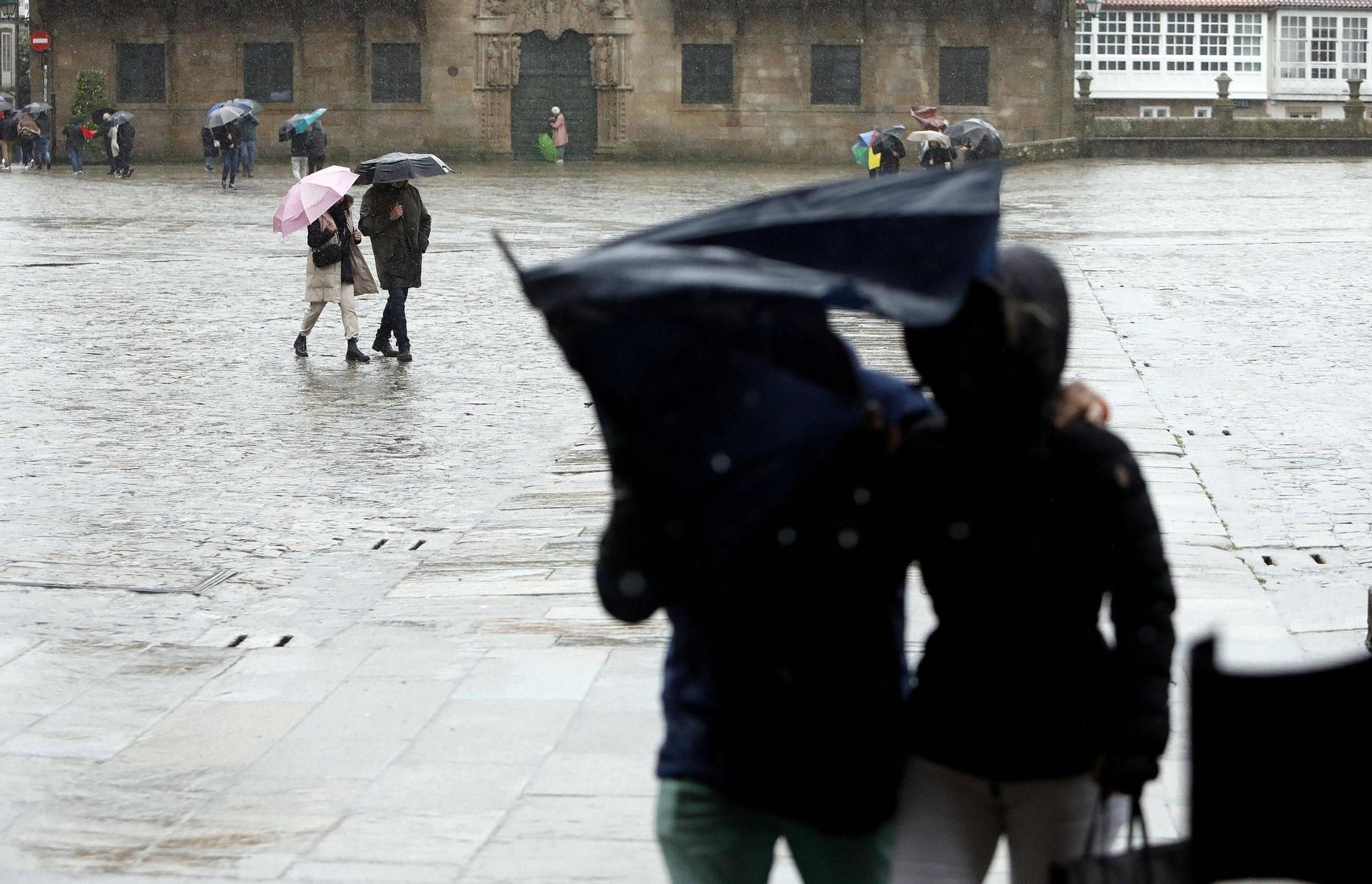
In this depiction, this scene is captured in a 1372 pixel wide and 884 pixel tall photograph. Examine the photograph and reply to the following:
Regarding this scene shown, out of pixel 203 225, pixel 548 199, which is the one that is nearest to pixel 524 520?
pixel 203 225

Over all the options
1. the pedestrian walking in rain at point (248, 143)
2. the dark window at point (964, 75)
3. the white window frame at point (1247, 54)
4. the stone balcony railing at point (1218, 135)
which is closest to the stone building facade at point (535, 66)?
the dark window at point (964, 75)

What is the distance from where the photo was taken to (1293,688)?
7.39 feet

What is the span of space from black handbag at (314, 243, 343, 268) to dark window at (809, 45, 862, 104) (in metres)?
33.6

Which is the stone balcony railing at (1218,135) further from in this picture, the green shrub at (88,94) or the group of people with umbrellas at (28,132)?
the group of people with umbrellas at (28,132)

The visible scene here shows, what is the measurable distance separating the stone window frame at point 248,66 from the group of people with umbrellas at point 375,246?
3316 centimetres

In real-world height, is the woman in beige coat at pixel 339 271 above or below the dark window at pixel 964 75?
below

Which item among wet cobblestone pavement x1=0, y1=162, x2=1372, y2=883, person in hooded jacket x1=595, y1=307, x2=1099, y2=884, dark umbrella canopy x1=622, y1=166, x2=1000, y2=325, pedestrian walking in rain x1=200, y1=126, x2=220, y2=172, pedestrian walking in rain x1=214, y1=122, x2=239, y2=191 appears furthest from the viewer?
pedestrian walking in rain x1=200, y1=126, x2=220, y2=172

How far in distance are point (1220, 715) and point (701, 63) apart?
45078 mm

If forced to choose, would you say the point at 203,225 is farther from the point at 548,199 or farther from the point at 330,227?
the point at 330,227

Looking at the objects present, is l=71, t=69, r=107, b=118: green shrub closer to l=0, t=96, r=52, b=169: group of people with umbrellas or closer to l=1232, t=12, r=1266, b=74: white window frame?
l=0, t=96, r=52, b=169: group of people with umbrellas

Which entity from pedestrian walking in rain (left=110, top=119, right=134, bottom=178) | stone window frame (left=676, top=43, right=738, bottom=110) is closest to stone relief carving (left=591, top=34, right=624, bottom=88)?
stone window frame (left=676, top=43, right=738, bottom=110)

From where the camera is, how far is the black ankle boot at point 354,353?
1416cm

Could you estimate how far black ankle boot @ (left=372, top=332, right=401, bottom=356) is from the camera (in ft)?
47.1

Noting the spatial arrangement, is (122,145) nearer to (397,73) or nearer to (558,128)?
(397,73)
